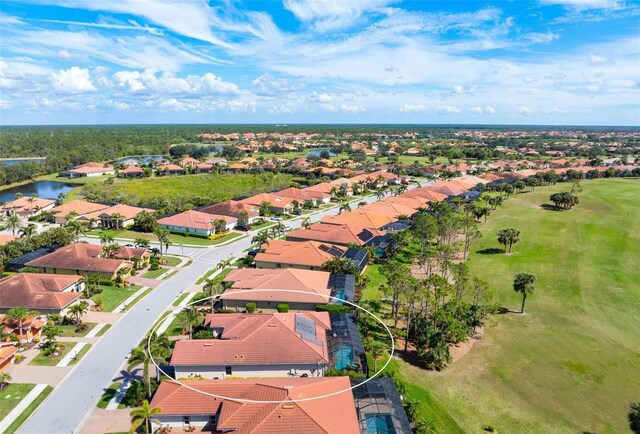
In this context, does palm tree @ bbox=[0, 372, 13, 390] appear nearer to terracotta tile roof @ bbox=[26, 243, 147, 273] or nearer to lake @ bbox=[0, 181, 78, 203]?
terracotta tile roof @ bbox=[26, 243, 147, 273]

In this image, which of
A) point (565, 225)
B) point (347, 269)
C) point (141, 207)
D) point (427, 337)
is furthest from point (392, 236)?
point (141, 207)

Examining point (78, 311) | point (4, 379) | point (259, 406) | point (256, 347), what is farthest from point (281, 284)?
point (4, 379)

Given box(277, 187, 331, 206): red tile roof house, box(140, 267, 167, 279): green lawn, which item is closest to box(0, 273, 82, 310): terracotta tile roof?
box(140, 267, 167, 279): green lawn

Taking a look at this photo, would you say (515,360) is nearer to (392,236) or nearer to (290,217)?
(392,236)

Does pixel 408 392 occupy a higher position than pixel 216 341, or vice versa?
pixel 216 341

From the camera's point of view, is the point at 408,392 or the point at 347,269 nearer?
the point at 408,392

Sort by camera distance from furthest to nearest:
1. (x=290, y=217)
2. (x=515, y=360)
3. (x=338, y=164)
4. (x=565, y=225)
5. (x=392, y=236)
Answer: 1. (x=338, y=164)
2. (x=290, y=217)
3. (x=565, y=225)
4. (x=392, y=236)
5. (x=515, y=360)
